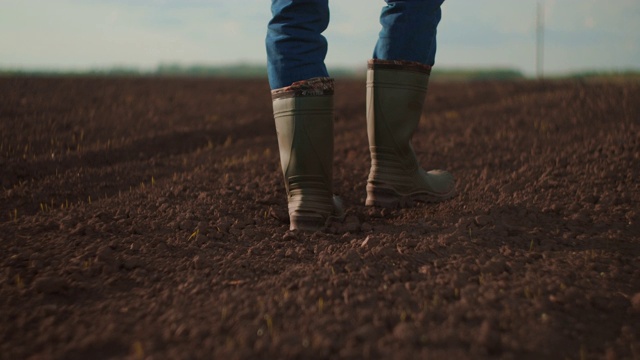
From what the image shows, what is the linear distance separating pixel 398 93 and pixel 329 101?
0.43m

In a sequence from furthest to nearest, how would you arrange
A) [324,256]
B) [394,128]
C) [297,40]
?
[394,128] < [297,40] < [324,256]

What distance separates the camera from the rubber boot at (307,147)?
2.53 m

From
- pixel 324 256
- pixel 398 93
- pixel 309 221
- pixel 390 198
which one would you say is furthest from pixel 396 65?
pixel 324 256

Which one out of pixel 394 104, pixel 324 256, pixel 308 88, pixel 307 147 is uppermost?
pixel 308 88

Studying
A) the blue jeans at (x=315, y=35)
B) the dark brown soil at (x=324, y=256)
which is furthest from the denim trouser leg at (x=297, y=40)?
the dark brown soil at (x=324, y=256)

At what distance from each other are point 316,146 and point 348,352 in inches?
47.2

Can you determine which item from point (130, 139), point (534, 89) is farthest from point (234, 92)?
point (534, 89)

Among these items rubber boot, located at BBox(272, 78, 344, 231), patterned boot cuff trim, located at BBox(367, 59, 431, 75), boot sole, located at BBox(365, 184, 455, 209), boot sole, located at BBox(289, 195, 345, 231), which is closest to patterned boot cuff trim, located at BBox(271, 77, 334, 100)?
rubber boot, located at BBox(272, 78, 344, 231)

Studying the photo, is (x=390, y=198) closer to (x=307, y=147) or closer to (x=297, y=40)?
(x=307, y=147)

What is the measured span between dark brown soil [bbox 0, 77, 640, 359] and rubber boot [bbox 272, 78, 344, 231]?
Result: 13 centimetres

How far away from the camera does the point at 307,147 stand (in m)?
2.56

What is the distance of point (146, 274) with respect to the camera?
2.17m

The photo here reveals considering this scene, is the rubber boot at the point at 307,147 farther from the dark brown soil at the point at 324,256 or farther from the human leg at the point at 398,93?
the human leg at the point at 398,93

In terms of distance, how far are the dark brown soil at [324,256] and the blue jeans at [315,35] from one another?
28.7 inches
